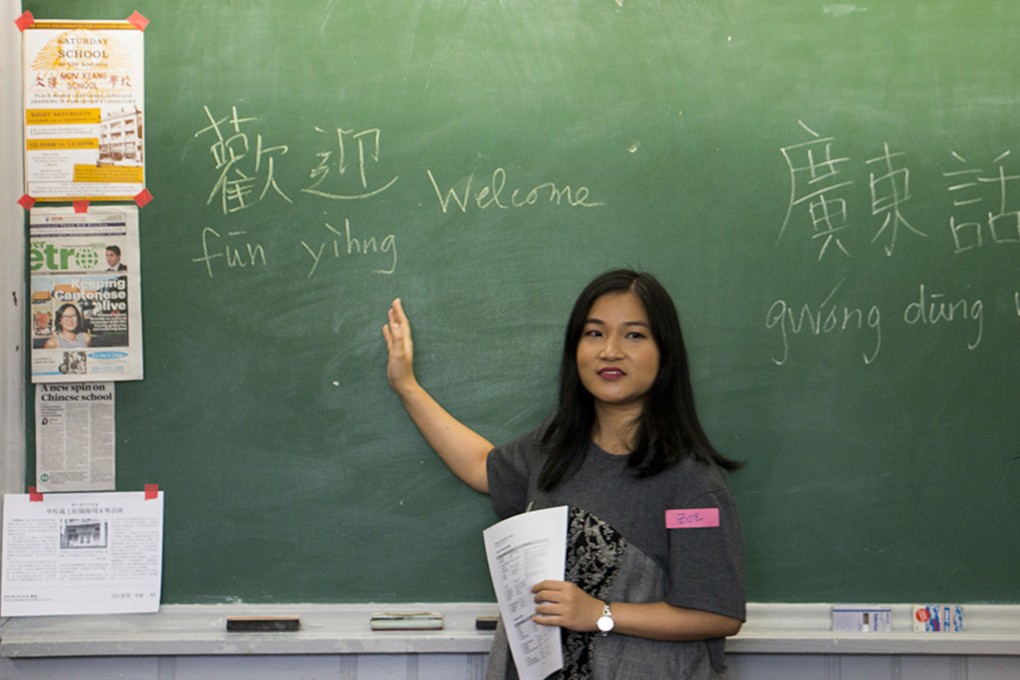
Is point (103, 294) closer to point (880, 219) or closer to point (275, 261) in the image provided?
point (275, 261)

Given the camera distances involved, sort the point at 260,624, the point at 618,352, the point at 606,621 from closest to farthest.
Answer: the point at 606,621, the point at 618,352, the point at 260,624

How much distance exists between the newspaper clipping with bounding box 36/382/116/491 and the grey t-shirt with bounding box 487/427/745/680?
0.98m

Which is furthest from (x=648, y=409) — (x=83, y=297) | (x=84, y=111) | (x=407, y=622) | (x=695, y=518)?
(x=84, y=111)

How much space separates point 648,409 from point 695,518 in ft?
0.75

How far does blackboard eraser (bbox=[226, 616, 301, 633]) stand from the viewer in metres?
2.05

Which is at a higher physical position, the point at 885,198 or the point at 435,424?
the point at 885,198

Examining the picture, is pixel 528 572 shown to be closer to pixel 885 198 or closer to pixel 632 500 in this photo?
pixel 632 500

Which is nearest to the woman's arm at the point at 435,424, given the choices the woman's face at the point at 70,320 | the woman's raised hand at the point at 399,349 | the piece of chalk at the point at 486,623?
the woman's raised hand at the point at 399,349

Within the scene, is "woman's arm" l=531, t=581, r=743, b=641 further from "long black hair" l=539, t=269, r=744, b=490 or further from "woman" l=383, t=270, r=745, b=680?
"long black hair" l=539, t=269, r=744, b=490

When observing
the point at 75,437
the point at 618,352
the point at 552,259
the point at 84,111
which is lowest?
the point at 75,437

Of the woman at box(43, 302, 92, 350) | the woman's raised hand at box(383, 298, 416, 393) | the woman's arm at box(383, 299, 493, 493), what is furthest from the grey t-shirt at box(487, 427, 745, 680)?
the woman at box(43, 302, 92, 350)

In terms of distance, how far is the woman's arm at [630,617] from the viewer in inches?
67.6

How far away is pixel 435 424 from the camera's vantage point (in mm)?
2068

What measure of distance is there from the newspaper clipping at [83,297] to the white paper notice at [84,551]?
27 centimetres
